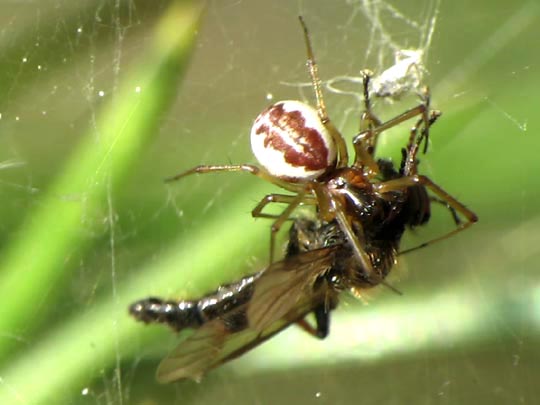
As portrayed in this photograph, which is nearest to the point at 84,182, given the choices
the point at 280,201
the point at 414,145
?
the point at 280,201

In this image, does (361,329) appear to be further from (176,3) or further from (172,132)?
(176,3)

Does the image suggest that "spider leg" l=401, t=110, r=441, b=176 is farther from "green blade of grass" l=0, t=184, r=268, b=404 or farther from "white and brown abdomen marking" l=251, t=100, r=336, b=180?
"green blade of grass" l=0, t=184, r=268, b=404

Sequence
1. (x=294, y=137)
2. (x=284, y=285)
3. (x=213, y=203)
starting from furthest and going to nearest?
1. (x=213, y=203)
2. (x=294, y=137)
3. (x=284, y=285)

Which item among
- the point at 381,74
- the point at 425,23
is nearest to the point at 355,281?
the point at 381,74

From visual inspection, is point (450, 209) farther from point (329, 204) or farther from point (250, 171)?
point (250, 171)

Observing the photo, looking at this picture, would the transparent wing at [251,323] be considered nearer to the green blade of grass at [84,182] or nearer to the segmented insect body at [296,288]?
the segmented insect body at [296,288]
